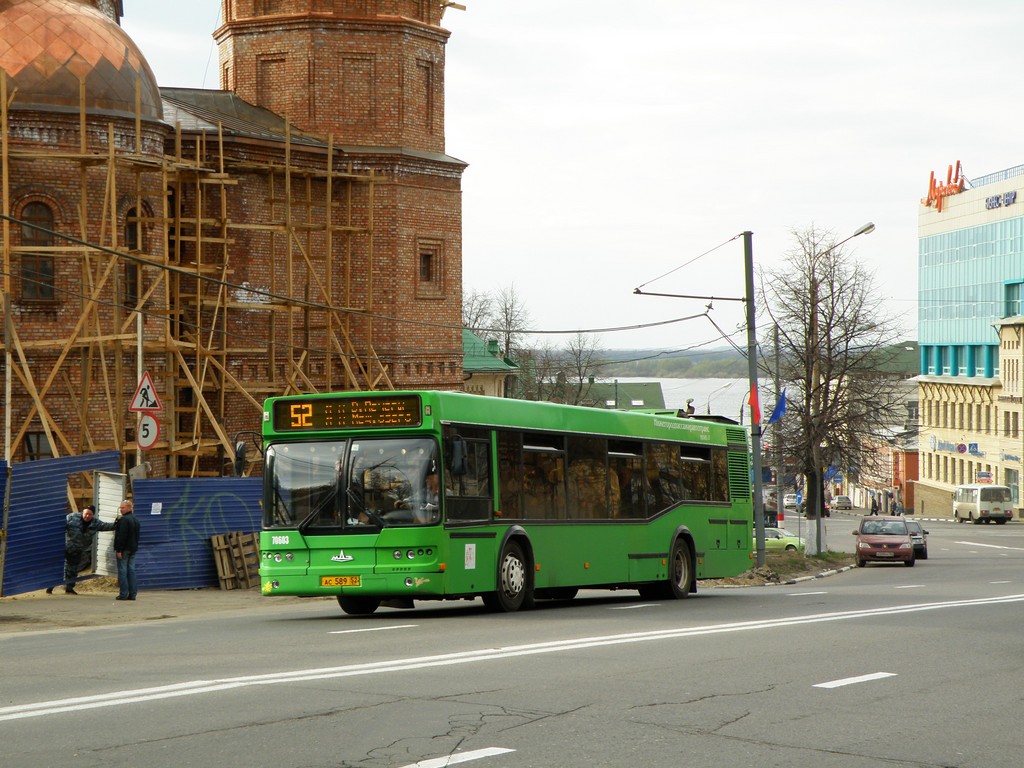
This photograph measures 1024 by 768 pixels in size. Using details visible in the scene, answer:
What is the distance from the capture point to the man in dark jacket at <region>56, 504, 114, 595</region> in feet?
67.9

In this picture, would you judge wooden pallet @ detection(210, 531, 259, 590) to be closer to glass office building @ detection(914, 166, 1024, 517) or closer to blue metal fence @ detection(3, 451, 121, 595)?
blue metal fence @ detection(3, 451, 121, 595)

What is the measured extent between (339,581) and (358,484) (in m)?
1.10

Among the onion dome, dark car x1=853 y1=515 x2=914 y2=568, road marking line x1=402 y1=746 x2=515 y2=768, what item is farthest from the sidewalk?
dark car x1=853 y1=515 x2=914 y2=568

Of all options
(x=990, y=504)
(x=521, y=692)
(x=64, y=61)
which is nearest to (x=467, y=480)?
(x=521, y=692)

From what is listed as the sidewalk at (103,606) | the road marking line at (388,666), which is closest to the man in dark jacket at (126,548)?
the sidewalk at (103,606)

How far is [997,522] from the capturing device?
84.4 meters

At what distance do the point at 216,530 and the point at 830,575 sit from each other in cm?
1910

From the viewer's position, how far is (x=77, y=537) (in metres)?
20.8

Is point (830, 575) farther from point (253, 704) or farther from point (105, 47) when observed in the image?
point (253, 704)

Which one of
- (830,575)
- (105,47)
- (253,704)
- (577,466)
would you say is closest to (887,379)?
(830,575)

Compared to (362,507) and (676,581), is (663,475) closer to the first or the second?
(676,581)

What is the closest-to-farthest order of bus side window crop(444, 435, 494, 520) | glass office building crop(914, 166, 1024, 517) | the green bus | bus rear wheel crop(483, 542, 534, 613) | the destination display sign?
the green bus → the destination display sign → bus side window crop(444, 435, 494, 520) → bus rear wheel crop(483, 542, 534, 613) → glass office building crop(914, 166, 1024, 517)

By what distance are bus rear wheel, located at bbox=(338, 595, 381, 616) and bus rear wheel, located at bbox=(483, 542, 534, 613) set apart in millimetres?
1380

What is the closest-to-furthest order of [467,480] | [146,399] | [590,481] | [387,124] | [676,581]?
[467,480] < [590,481] < [146,399] < [676,581] < [387,124]
